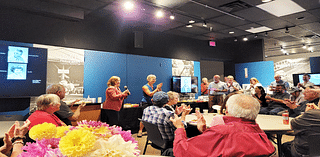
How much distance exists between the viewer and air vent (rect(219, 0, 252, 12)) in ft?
16.3

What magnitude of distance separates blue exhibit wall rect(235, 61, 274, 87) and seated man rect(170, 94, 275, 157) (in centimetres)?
837

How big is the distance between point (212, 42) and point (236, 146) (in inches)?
320

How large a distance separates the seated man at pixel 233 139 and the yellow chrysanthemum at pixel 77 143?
983 millimetres

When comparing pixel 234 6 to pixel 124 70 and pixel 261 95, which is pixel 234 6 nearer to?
pixel 261 95

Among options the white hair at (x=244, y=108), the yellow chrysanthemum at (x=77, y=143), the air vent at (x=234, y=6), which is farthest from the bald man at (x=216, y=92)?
the yellow chrysanthemum at (x=77, y=143)

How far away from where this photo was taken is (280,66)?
11.6m

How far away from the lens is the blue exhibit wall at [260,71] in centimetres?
902

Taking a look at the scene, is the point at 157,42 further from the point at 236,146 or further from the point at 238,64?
the point at 236,146

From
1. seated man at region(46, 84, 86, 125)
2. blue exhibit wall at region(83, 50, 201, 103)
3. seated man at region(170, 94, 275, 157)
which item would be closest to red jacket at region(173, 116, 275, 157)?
seated man at region(170, 94, 275, 157)

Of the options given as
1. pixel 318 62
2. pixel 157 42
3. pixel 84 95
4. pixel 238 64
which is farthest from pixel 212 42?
pixel 84 95

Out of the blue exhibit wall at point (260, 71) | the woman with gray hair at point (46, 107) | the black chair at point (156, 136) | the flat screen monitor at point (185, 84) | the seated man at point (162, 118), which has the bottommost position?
the black chair at point (156, 136)

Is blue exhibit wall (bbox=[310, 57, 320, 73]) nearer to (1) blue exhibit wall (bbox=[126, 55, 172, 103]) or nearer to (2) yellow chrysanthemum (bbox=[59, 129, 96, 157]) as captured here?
(1) blue exhibit wall (bbox=[126, 55, 172, 103])

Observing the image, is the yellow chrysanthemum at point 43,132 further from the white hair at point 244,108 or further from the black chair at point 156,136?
the black chair at point 156,136

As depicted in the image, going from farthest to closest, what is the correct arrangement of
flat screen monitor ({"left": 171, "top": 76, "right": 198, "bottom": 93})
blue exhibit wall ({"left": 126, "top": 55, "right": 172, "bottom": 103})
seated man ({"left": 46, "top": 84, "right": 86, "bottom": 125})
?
flat screen monitor ({"left": 171, "top": 76, "right": 198, "bottom": 93}), blue exhibit wall ({"left": 126, "top": 55, "right": 172, "bottom": 103}), seated man ({"left": 46, "top": 84, "right": 86, "bottom": 125})
